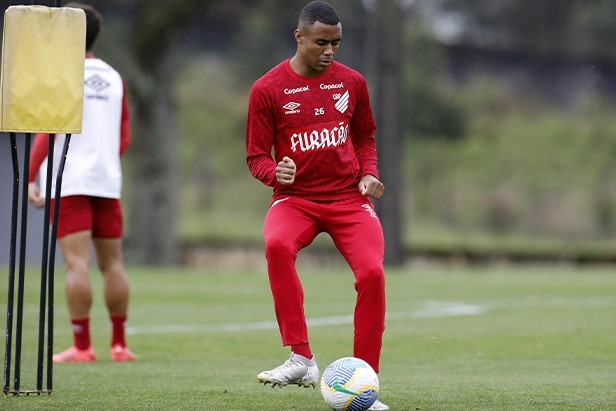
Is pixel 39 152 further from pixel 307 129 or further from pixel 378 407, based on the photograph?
pixel 378 407

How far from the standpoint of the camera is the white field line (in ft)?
37.5

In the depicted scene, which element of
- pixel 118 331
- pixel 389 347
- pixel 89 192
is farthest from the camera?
pixel 389 347

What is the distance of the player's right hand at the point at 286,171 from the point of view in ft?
21.3

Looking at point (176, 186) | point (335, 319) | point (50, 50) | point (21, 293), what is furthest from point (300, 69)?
point (176, 186)

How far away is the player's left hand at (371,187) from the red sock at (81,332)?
2878 millimetres

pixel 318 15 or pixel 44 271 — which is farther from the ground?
pixel 318 15

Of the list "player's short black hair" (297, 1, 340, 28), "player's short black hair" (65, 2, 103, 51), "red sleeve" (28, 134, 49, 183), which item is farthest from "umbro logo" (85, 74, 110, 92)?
"player's short black hair" (297, 1, 340, 28)

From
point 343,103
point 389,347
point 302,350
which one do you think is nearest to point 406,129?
point 389,347

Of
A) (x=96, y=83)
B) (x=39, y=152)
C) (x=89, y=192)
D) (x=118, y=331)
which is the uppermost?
(x=96, y=83)

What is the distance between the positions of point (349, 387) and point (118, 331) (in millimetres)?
3300

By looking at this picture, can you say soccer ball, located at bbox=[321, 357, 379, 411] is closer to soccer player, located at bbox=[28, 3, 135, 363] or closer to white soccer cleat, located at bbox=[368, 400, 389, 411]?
white soccer cleat, located at bbox=[368, 400, 389, 411]

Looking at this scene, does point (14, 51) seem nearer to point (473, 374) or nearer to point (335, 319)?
point (473, 374)

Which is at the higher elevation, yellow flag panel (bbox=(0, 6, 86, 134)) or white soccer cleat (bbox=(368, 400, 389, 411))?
yellow flag panel (bbox=(0, 6, 86, 134))

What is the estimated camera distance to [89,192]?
882cm
